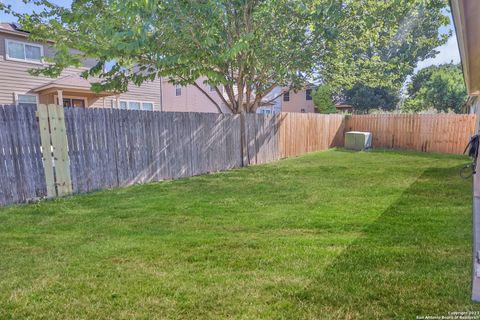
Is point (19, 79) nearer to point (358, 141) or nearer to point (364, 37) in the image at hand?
point (364, 37)

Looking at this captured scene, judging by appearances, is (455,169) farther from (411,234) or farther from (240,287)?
(240,287)

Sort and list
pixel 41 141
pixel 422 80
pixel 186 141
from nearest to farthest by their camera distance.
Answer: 1. pixel 41 141
2. pixel 186 141
3. pixel 422 80

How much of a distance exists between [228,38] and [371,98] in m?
22.3

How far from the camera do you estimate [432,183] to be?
6746mm

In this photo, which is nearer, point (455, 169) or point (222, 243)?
point (222, 243)

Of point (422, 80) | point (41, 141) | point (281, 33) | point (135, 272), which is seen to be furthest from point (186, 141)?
point (422, 80)

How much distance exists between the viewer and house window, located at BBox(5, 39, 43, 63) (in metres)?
11.9

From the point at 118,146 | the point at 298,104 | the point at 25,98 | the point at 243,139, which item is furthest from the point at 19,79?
the point at 298,104

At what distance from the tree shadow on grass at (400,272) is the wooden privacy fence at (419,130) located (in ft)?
34.5

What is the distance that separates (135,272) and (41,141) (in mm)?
3946

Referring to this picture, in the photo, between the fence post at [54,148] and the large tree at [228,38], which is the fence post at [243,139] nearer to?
the large tree at [228,38]

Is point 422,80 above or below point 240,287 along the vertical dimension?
above

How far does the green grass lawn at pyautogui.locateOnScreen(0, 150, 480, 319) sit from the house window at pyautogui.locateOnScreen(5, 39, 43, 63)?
894 centimetres

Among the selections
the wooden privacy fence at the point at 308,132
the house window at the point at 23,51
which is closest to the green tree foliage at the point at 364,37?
the wooden privacy fence at the point at 308,132
